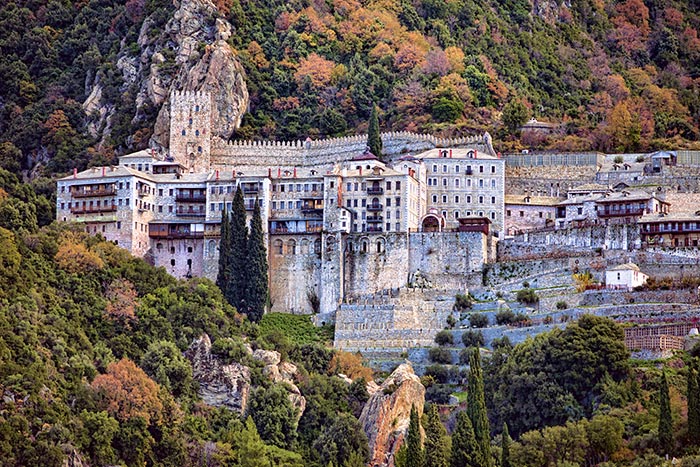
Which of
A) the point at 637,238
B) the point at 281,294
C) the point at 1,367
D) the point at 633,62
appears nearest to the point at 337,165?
the point at 281,294

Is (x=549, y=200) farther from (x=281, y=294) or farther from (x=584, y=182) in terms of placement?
(x=281, y=294)

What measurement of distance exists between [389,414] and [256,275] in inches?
628

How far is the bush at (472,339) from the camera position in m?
110

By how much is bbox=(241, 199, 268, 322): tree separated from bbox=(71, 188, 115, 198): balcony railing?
10.2 meters

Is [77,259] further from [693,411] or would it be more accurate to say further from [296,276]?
[693,411]

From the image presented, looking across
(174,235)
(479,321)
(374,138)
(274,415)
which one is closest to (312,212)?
(174,235)

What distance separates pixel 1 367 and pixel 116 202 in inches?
1046

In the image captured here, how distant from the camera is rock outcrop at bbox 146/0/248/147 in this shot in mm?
131250

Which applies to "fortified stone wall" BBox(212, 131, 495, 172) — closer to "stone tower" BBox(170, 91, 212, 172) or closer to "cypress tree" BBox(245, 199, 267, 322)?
"stone tower" BBox(170, 91, 212, 172)

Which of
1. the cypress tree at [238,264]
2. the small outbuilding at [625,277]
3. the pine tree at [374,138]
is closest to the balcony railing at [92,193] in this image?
the cypress tree at [238,264]

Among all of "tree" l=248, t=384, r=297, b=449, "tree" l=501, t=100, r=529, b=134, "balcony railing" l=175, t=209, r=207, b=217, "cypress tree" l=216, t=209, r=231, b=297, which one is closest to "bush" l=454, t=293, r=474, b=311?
"cypress tree" l=216, t=209, r=231, b=297

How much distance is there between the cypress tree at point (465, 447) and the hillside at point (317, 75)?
40393mm

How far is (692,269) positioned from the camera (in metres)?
111

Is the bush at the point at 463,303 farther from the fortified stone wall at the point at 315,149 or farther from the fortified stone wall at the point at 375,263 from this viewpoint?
the fortified stone wall at the point at 315,149
